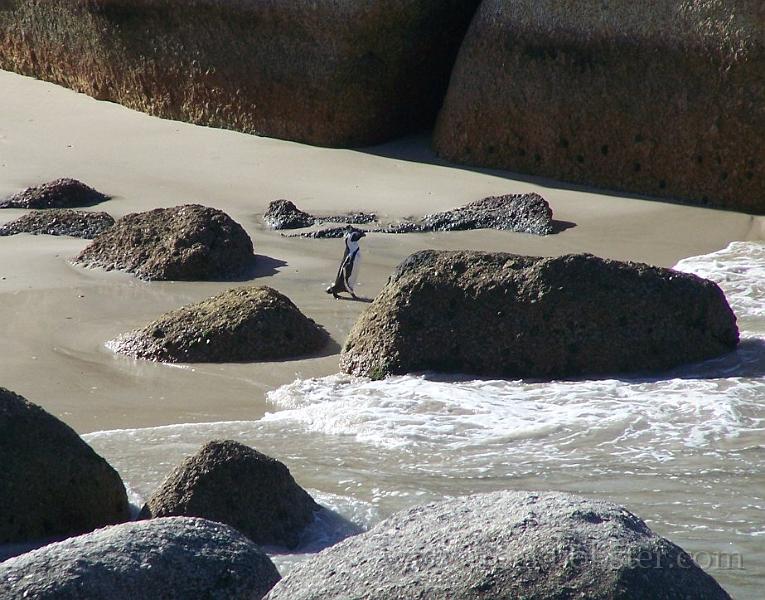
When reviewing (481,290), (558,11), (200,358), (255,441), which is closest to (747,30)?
(558,11)

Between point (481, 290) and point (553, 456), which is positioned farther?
point (481, 290)

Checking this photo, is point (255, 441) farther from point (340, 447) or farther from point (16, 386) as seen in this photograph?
point (16, 386)

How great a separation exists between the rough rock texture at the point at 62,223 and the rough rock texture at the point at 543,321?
3.48 meters

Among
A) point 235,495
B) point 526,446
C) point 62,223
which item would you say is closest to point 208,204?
point 62,223

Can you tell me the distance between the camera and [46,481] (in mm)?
4266

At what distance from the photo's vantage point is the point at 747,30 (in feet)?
35.4

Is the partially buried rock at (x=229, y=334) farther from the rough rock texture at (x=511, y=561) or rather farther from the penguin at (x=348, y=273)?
the rough rock texture at (x=511, y=561)

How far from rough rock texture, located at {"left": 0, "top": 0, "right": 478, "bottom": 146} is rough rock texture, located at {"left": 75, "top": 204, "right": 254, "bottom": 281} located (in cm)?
409

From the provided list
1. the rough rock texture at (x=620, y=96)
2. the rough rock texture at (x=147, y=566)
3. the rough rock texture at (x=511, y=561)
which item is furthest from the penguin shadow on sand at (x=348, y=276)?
the rough rock texture at (x=511, y=561)

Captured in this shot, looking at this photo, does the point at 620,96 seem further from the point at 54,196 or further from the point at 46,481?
the point at 46,481

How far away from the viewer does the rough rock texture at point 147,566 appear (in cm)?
324

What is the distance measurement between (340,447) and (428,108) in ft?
27.7

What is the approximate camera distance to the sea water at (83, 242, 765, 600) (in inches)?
185

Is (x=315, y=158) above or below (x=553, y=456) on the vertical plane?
above
